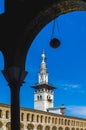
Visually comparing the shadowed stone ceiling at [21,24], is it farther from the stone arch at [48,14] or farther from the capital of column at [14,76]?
the capital of column at [14,76]

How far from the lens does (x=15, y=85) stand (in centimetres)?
680

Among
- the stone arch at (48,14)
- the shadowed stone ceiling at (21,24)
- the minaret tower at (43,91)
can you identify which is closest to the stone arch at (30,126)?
the minaret tower at (43,91)

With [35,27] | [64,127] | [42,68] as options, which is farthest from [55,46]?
[42,68]

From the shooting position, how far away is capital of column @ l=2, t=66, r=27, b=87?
6.84m

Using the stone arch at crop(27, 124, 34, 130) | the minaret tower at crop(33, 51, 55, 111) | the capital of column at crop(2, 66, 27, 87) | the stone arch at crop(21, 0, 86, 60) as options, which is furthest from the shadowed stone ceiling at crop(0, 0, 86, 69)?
the minaret tower at crop(33, 51, 55, 111)

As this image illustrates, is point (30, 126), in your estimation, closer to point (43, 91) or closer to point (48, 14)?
point (43, 91)

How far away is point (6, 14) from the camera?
7211 mm

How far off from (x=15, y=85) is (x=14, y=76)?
192 millimetres

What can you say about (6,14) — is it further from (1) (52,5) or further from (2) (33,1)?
(1) (52,5)

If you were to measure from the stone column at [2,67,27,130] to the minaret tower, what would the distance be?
282 ft

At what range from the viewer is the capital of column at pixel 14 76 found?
6836 mm

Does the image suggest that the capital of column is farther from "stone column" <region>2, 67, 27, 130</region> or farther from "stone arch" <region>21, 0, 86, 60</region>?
"stone arch" <region>21, 0, 86, 60</region>

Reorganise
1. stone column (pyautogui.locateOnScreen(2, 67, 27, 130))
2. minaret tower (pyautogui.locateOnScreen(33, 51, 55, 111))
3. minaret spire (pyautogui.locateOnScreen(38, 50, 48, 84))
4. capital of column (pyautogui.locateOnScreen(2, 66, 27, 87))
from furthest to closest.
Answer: minaret tower (pyautogui.locateOnScreen(33, 51, 55, 111)) < minaret spire (pyautogui.locateOnScreen(38, 50, 48, 84)) < capital of column (pyautogui.locateOnScreen(2, 66, 27, 87)) < stone column (pyautogui.locateOnScreen(2, 67, 27, 130))

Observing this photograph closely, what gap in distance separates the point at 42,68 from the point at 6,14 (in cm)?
8675
